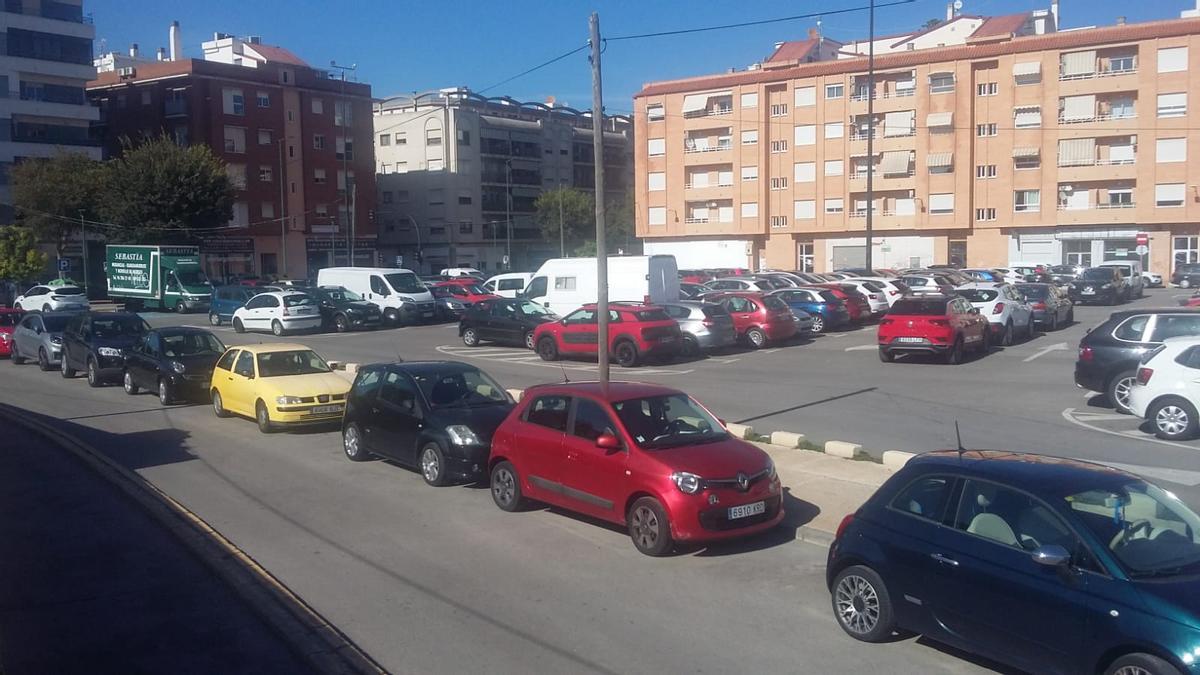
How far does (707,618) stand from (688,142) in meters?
67.6

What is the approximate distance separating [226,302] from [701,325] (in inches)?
877

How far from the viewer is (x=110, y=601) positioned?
816cm

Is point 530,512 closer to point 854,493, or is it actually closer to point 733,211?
point 854,493

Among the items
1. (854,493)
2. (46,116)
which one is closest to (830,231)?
(46,116)

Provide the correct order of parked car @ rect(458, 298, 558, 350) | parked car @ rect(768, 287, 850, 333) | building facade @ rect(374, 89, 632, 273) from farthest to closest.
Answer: building facade @ rect(374, 89, 632, 273), parked car @ rect(768, 287, 850, 333), parked car @ rect(458, 298, 558, 350)

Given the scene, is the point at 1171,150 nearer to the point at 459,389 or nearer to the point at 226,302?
the point at 226,302

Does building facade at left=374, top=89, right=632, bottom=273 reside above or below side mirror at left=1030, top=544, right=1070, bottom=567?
above

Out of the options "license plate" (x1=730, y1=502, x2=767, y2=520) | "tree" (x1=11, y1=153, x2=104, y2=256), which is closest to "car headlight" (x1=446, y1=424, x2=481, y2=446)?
"license plate" (x1=730, y1=502, x2=767, y2=520)

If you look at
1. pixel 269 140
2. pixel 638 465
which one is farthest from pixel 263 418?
pixel 269 140

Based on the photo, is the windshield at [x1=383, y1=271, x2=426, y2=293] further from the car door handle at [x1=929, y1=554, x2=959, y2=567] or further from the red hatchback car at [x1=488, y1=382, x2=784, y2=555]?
the car door handle at [x1=929, y1=554, x2=959, y2=567]

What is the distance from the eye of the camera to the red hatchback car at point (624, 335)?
24828mm

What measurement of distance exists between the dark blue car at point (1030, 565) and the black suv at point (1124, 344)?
11.2 meters

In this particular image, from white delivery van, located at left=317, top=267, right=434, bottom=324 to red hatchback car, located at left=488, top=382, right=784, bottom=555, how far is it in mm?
28469

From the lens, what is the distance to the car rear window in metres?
24.0
